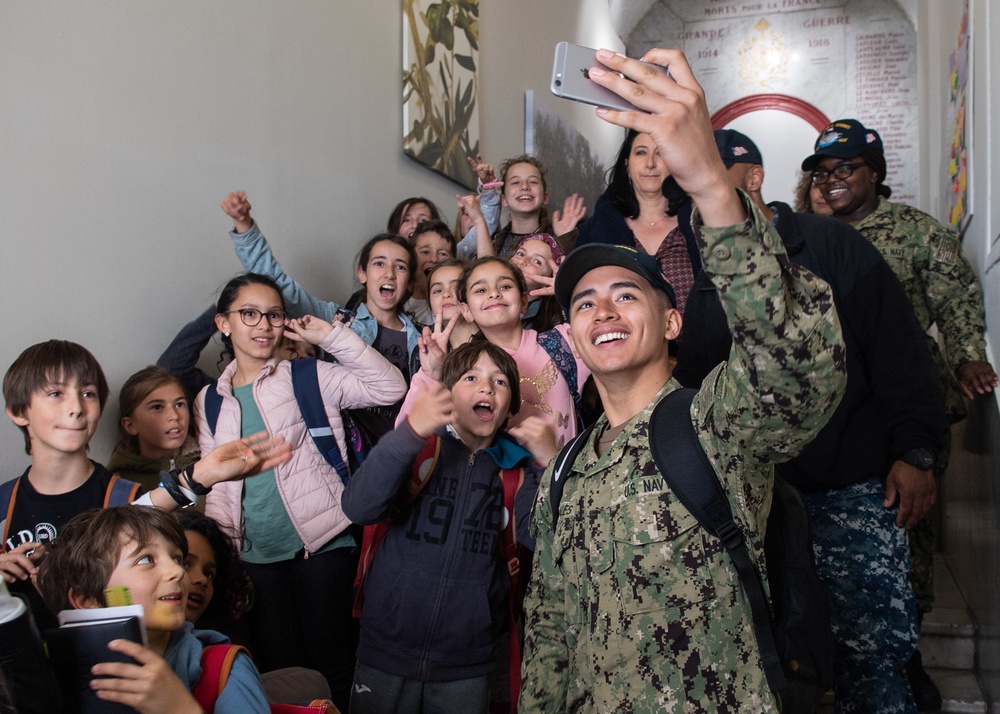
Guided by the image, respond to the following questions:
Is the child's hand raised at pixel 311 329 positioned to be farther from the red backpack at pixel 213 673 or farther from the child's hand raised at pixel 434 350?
the red backpack at pixel 213 673

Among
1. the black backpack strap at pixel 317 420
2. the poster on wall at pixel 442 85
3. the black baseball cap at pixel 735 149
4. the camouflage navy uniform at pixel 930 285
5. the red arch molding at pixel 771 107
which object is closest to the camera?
the black baseball cap at pixel 735 149

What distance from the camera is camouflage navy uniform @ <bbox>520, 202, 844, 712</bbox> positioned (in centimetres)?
129

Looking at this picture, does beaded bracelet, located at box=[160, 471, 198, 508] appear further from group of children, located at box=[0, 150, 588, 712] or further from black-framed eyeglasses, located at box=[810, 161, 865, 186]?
black-framed eyeglasses, located at box=[810, 161, 865, 186]

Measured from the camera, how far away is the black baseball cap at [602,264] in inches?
73.7

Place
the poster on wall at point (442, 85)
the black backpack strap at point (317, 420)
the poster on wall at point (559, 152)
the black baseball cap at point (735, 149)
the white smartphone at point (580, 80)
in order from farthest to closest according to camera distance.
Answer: the poster on wall at point (559, 152)
the poster on wall at point (442, 85)
the black backpack strap at point (317, 420)
the black baseball cap at point (735, 149)
the white smartphone at point (580, 80)

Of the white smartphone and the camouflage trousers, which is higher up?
the white smartphone

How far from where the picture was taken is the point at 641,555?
5.19 feet

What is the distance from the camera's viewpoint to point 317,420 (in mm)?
3023

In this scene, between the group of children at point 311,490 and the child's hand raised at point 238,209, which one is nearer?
the group of children at point 311,490

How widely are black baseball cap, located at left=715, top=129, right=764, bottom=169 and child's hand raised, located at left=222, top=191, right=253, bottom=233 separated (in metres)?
1.71

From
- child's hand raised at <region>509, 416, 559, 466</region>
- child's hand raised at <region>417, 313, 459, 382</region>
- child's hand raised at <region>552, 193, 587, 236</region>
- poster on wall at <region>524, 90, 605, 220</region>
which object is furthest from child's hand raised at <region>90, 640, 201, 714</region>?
poster on wall at <region>524, 90, 605, 220</region>

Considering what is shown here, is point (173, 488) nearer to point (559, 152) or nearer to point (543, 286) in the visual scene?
point (543, 286)

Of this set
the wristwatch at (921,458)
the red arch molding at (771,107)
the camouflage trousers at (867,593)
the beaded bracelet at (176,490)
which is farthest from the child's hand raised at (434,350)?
the red arch molding at (771,107)

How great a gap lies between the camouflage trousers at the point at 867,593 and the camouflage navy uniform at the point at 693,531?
0.75 m
